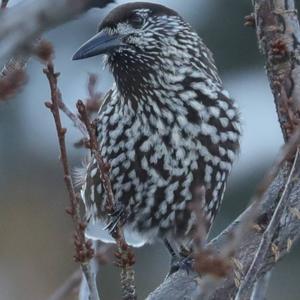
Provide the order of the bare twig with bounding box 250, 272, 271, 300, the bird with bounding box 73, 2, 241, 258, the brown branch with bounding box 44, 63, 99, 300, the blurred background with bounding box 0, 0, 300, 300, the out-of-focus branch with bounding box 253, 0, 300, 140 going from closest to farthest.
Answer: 1. the brown branch with bounding box 44, 63, 99, 300
2. the bare twig with bounding box 250, 272, 271, 300
3. the out-of-focus branch with bounding box 253, 0, 300, 140
4. the bird with bounding box 73, 2, 241, 258
5. the blurred background with bounding box 0, 0, 300, 300

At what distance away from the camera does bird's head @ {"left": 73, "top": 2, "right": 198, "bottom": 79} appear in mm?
5730

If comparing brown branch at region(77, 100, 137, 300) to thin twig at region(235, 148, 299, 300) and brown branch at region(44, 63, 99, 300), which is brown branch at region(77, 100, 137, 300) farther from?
thin twig at region(235, 148, 299, 300)

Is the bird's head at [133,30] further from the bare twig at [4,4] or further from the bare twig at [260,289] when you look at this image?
the bare twig at [4,4]

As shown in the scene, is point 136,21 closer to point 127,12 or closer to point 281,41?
point 127,12

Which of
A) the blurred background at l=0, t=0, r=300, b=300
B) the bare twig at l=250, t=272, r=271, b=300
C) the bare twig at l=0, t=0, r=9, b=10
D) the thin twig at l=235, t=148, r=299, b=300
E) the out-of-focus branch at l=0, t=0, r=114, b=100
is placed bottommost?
the blurred background at l=0, t=0, r=300, b=300

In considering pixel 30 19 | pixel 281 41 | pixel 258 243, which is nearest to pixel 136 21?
pixel 281 41

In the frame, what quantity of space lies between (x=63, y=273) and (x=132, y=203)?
9559 mm

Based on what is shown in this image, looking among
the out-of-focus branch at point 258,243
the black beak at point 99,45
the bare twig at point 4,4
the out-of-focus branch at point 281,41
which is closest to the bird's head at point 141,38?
the black beak at point 99,45

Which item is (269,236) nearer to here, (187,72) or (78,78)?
(187,72)

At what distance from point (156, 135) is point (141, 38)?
1.51ft

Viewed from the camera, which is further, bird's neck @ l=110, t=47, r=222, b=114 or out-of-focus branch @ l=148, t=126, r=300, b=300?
bird's neck @ l=110, t=47, r=222, b=114

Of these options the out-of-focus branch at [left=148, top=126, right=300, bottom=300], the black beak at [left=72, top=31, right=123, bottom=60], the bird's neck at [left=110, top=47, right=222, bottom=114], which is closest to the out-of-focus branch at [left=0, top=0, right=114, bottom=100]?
the out-of-focus branch at [left=148, top=126, right=300, bottom=300]

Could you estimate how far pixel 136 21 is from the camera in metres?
5.99

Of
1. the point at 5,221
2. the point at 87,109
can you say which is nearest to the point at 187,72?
the point at 87,109
